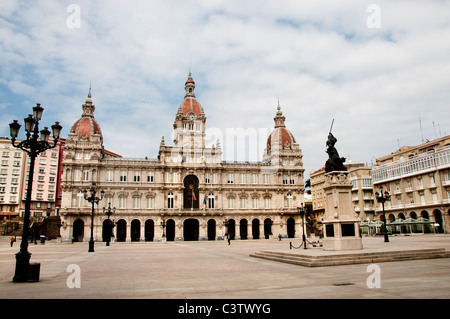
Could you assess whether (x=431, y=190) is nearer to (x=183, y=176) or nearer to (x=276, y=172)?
(x=276, y=172)

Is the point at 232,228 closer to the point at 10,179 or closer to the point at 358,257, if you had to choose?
the point at 358,257

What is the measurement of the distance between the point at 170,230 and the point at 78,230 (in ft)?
50.2

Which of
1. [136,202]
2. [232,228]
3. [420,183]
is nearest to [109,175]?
[136,202]

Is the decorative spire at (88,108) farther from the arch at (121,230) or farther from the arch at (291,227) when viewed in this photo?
the arch at (291,227)

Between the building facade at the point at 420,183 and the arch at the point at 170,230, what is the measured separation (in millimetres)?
40132

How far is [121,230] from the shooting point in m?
59.9

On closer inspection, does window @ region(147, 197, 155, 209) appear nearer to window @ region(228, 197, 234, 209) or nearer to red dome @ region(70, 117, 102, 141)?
window @ region(228, 197, 234, 209)

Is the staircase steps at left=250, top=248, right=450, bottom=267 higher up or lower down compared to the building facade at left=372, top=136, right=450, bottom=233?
lower down

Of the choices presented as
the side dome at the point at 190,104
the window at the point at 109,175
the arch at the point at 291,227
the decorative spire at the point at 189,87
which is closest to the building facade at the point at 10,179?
the window at the point at 109,175

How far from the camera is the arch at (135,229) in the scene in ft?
198

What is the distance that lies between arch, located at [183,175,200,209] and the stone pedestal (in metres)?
44.3

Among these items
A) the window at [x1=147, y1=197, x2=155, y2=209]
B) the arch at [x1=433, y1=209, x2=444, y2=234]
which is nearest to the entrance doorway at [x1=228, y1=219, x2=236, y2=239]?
the window at [x1=147, y1=197, x2=155, y2=209]

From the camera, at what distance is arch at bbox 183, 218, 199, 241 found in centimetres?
6288

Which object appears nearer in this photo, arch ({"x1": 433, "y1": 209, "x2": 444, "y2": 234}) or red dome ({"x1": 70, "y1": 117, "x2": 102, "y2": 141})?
arch ({"x1": 433, "y1": 209, "x2": 444, "y2": 234})
